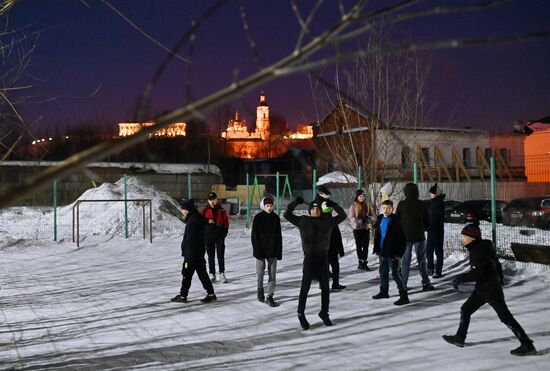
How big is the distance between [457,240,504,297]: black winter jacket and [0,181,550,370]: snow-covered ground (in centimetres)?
70

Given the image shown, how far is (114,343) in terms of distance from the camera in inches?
262

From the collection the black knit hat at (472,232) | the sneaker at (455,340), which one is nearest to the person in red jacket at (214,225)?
the sneaker at (455,340)

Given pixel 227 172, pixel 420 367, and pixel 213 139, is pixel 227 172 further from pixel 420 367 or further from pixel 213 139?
pixel 420 367

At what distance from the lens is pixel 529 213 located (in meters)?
18.1

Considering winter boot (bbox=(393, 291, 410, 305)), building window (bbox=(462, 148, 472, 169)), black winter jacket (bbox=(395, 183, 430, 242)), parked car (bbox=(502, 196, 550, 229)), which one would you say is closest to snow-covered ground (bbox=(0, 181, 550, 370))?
winter boot (bbox=(393, 291, 410, 305))

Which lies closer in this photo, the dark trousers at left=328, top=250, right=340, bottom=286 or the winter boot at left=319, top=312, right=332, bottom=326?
the winter boot at left=319, top=312, right=332, bottom=326

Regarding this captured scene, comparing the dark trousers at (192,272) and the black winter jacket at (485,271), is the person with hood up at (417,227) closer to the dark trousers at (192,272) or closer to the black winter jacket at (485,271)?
the dark trousers at (192,272)

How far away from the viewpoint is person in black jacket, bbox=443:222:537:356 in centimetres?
583

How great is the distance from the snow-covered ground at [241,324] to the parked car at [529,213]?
6.17 metres

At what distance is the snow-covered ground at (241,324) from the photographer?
588 centimetres

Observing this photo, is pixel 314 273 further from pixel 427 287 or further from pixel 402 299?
pixel 427 287

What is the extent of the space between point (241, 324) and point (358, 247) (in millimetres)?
5258

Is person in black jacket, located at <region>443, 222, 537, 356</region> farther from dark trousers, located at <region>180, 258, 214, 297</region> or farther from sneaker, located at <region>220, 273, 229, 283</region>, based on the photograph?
sneaker, located at <region>220, 273, 229, 283</region>

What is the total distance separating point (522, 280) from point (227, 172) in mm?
43665
